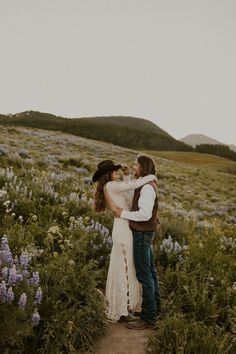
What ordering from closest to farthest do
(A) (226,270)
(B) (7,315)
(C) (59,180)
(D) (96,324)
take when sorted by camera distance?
(B) (7,315) < (D) (96,324) < (A) (226,270) < (C) (59,180)

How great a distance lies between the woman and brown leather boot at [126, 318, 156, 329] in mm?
90

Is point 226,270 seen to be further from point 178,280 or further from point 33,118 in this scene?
point 33,118

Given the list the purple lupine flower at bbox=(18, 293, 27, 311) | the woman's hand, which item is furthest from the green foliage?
the purple lupine flower at bbox=(18, 293, 27, 311)

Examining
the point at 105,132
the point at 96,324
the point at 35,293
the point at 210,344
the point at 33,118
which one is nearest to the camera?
the point at 35,293

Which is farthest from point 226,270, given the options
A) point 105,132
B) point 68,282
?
point 105,132

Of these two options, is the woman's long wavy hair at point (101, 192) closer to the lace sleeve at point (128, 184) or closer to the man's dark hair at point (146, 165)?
the lace sleeve at point (128, 184)

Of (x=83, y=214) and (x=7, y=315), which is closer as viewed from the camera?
(x=7, y=315)

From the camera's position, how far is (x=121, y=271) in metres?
5.03

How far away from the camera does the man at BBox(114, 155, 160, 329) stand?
4824 mm

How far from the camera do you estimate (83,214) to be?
740 cm

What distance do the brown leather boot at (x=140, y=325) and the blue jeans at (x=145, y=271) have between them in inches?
1.6

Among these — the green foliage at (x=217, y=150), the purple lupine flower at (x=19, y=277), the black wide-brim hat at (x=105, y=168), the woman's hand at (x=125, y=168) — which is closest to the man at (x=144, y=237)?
the woman's hand at (x=125, y=168)

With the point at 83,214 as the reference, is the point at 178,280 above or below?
below

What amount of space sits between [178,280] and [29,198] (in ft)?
10.5
